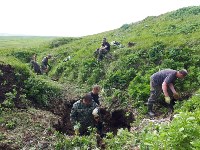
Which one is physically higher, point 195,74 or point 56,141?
point 195,74

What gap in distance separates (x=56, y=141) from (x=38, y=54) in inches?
897

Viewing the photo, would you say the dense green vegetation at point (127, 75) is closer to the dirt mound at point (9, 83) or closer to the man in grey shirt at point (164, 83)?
the dirt mound at point (9, 83)

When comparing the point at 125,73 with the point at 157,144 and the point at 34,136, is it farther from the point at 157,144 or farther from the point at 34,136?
the point at 157,144

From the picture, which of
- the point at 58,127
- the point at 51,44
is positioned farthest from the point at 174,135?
the point at 51,44

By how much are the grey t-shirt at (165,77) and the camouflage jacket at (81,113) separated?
7.86 ft

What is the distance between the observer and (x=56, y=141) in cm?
1044

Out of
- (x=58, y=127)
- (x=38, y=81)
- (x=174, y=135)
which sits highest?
(x=174, y=135)

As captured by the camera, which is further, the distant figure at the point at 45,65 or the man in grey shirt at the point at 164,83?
the distant figure at the point at 45,65

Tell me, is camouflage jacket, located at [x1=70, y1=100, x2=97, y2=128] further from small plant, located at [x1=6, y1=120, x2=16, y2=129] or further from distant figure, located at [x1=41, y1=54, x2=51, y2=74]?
distant figure, located at [x1=41, y1=54, x2=51, y2=74]

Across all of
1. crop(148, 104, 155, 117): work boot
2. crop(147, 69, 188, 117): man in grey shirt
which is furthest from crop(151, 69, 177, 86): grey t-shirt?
crop(148, 104, 155, 117): work boot

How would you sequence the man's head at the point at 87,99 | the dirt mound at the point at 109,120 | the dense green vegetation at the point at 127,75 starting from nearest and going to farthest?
the dense green vegetation at the point at 127,75 → the man's head at the point at 87,99 → the dirt mound at the point at 109,120

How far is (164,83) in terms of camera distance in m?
11.3

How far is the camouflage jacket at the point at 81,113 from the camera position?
11.0 meters

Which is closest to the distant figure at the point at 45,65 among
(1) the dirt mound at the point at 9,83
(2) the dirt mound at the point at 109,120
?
(1) the dirt mound at the point at 9,83
